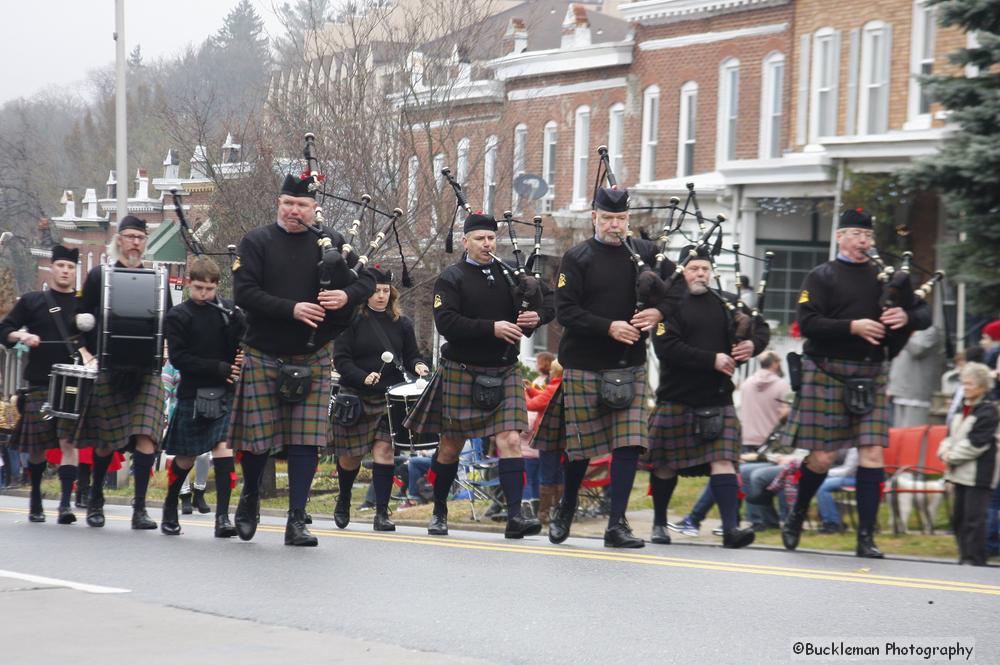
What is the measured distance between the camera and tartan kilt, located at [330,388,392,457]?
1211 cm

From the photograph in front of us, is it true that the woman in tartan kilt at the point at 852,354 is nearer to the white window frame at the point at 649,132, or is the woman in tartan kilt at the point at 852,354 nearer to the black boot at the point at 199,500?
the black boot at the point at 199,500

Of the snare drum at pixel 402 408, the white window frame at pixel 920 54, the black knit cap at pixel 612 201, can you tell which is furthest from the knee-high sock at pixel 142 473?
the white window frame at pixel 920 54

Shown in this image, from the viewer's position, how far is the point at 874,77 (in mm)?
25250

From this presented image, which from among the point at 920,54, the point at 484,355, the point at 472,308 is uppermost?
the point at 920,54

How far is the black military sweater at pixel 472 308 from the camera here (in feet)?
33.9

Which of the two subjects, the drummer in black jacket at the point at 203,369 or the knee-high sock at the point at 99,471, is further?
the knee-high sock at the point at 99,471

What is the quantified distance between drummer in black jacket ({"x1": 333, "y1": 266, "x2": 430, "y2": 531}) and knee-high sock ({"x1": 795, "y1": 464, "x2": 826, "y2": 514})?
3130mm

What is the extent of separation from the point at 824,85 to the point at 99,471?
17660mm

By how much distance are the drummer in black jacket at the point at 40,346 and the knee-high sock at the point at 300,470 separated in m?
3.29

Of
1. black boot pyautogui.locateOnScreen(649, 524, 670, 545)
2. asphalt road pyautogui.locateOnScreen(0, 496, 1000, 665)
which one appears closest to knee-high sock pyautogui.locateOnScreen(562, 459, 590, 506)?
asphalt road pyautogui.locateOnScreen(0, 496, 1000, 665)

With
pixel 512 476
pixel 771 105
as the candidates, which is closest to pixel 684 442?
pixel 512 476

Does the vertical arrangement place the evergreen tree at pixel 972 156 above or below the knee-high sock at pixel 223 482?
above

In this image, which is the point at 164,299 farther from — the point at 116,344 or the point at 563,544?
the point at 563,544

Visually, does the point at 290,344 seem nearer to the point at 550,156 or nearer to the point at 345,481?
the point at 345,481
